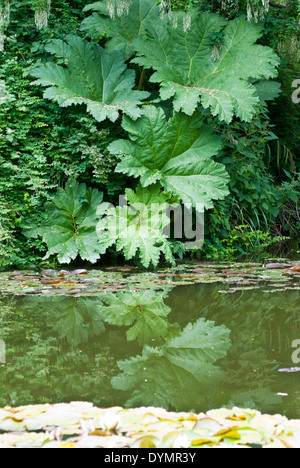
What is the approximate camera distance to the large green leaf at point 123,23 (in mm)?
5734

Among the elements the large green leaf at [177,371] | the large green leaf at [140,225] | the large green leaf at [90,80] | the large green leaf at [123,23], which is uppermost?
the large green leaf at [123,23]

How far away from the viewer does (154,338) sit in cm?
294

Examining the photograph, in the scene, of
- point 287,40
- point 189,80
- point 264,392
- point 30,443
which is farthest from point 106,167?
Answer: point 30,443

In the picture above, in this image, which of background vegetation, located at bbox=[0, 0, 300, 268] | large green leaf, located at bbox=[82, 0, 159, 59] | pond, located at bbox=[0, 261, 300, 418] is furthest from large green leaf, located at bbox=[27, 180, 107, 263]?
large green leaf, located at bbox=[82, 0, 159, 59]

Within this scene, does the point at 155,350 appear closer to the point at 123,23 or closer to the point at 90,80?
the point at 90,80

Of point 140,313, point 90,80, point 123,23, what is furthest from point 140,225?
point 123,23

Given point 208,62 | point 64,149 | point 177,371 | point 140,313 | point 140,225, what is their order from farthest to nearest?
point 208,62
point 64,149
point 140,225
point 140,313
point 177,371

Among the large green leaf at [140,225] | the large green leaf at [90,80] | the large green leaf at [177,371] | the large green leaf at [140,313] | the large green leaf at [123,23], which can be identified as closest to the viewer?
the large green leaf at [177,371]

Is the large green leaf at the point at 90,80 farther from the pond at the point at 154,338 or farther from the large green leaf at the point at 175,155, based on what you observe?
the pond at the point at 154,338

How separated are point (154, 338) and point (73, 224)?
2861 mm

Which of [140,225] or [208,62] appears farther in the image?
[208,62]

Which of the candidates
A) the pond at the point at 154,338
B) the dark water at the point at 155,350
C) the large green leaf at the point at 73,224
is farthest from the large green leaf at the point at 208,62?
the dark water at the point at 155,350
